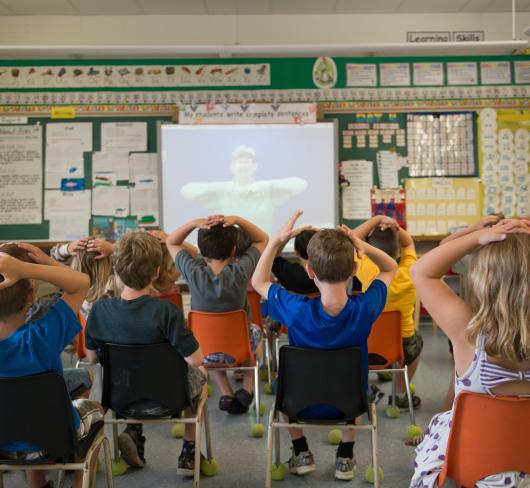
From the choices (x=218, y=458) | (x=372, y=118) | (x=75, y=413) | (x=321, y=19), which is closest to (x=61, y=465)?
(x=75, y=413)

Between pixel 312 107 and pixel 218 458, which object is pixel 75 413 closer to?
pixel 218 458

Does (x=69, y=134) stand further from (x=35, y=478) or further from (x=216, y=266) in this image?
(x=35, y=478)

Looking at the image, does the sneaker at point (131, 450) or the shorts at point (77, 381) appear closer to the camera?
the shorts at point (77, 381)

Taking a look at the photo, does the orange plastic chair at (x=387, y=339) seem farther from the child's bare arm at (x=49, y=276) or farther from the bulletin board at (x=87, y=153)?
the bulletin board at (x=87, y=153)

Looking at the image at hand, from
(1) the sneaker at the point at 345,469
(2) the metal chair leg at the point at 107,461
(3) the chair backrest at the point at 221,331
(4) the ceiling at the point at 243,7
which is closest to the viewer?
(2) the metal chair leg at the point at 107,461

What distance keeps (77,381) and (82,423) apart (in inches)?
16.4

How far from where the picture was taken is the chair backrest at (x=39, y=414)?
4.83ft

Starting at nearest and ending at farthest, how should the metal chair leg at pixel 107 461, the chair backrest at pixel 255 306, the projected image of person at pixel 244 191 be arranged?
the metal chair leg at pixel 107 461, the chair backrest at pixel 255 306, the projected image of person at pixel 244 191

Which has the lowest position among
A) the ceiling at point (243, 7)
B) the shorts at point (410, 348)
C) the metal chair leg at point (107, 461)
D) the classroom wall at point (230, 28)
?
the metal chair leg at point (107, 461)

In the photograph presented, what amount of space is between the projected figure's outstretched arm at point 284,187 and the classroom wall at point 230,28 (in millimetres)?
1373

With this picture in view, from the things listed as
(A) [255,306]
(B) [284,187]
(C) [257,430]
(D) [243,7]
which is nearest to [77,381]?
(C) [257,430]

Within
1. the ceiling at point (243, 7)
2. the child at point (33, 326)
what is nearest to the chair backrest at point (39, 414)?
the child at point (33, 326)

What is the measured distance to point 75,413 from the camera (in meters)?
1.63

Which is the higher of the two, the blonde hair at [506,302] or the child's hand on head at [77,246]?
the child's hand on head at [77,246]
